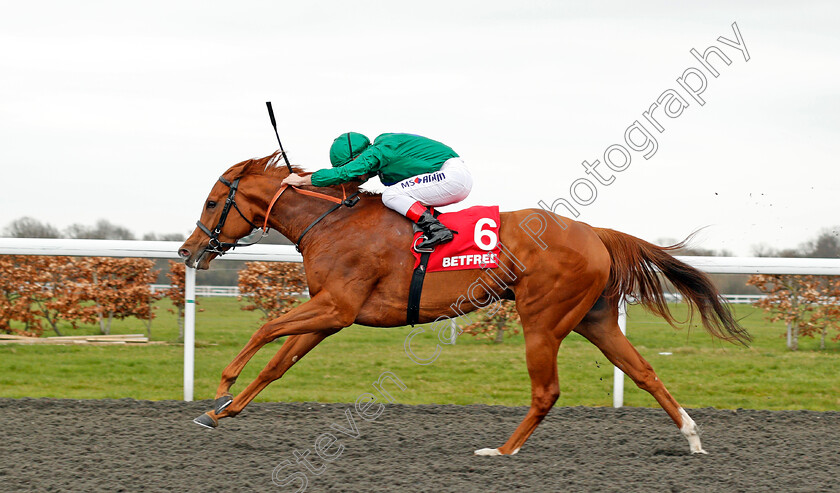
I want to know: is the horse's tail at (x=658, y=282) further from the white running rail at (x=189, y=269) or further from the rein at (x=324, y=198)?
the rein at (x=324, y=198)

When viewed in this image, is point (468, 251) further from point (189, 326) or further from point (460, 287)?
point (189, 326)

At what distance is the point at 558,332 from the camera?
4.32m

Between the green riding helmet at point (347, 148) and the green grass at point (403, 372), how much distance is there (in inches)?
86.9

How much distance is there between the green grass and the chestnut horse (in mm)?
1607

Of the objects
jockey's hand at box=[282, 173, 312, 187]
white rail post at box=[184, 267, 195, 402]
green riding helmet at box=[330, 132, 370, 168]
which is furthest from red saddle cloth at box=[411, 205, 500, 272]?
white rail post at box=[184, 267, 195, 402]

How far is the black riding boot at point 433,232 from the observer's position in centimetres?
421

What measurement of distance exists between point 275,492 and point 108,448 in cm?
128

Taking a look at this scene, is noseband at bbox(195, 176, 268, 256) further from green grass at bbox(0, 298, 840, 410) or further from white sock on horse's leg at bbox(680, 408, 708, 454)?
white sock on horse's leg at bbox(680, 408, 708, 454)

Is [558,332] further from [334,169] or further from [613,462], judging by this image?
[334,169]

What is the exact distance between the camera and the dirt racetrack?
11.4ft

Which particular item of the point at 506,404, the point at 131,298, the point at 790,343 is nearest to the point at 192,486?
the point at 506,404

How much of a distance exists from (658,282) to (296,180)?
231cm

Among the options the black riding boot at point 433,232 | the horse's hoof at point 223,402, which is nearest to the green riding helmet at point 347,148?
the black riding boot at point 433,232

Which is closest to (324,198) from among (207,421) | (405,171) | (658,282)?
(405,171)
